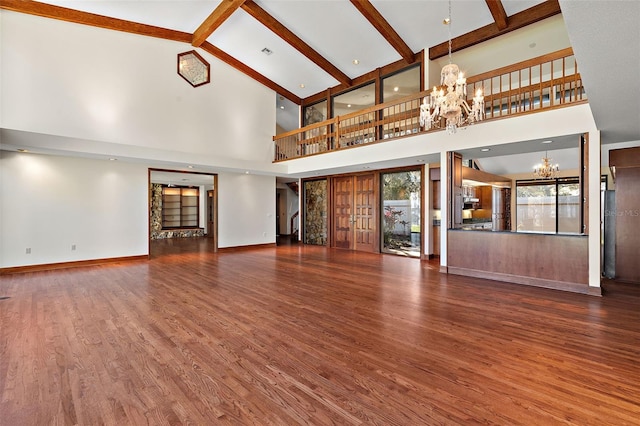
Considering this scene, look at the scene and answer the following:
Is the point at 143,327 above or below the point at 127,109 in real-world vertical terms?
below

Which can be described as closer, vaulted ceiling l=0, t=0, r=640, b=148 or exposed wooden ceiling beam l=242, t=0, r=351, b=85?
vaulted ceiling l=0, t=0, r=640, b=148

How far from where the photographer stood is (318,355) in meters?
2.58

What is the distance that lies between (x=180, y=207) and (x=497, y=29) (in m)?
14.0

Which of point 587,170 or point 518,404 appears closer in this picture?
point 518,404

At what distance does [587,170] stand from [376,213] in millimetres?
4948

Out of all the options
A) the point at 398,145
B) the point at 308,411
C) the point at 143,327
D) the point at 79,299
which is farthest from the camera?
the point at 398,145

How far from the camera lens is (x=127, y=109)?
7.07m

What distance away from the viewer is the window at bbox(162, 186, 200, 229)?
566 inches

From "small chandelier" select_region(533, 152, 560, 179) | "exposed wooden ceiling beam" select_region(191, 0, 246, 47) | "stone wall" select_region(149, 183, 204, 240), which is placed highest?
"exposed wooden ceiling beam" select_region(191, 0, 246, 47)

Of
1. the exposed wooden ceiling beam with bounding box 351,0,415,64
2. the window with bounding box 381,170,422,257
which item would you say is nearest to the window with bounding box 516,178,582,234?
the window with bounding box 381,170,422,257

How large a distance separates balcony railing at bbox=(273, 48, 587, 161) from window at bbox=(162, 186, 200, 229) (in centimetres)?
709

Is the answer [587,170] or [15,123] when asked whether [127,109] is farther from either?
[587,170]

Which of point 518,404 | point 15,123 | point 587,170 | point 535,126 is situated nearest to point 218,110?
point 15,123

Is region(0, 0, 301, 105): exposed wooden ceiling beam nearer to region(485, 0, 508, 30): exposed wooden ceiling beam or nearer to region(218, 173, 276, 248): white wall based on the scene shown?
region(218, 173, 276, 248): white wall
